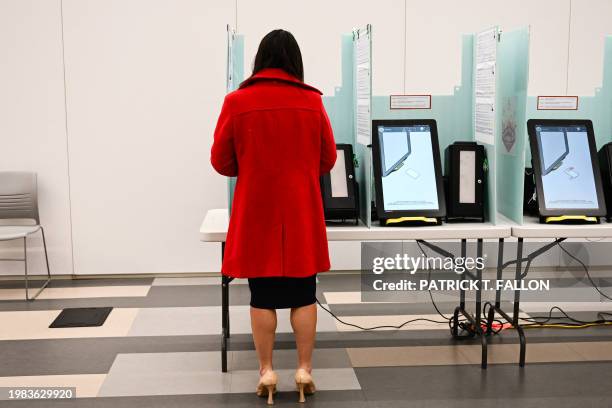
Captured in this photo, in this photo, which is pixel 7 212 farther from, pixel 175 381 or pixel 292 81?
pixel 292 81

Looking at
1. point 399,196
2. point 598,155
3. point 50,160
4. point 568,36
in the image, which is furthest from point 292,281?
point 568,36

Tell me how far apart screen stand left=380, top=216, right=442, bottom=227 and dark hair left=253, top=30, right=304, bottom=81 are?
86 cm

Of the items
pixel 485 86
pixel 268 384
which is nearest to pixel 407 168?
pixel 485 86

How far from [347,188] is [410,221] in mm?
333

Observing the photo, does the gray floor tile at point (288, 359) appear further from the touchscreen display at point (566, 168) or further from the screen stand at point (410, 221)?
the touchscreen display at point (566, 168)

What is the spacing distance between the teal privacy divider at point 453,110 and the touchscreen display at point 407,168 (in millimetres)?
178

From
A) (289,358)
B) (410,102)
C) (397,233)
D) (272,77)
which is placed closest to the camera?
(272,77)

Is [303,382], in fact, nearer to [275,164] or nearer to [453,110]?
[275,164]

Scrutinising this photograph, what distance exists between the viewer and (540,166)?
10.8 feet

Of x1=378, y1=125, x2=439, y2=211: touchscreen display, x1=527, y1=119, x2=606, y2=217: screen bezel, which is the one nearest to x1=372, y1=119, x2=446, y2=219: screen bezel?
x1=378, y1=125, x2=439, y2=211: touchscreen display

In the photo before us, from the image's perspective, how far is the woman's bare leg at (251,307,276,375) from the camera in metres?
2.89

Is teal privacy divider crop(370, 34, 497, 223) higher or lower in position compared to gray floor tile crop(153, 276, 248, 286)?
higher

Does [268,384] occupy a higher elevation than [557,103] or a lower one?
lower

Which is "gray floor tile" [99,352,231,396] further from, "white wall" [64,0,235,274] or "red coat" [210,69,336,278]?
"white wall" [64,0,235,274]
